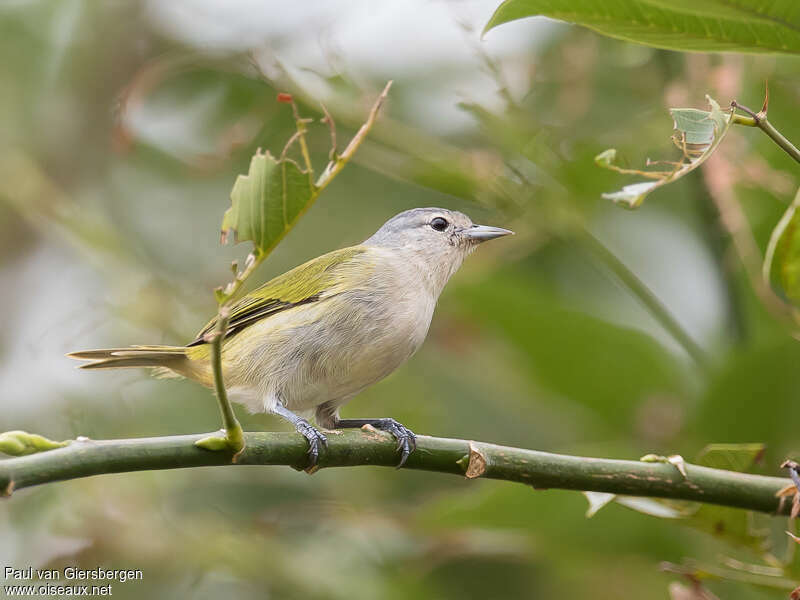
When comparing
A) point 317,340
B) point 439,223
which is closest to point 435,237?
point 439,223

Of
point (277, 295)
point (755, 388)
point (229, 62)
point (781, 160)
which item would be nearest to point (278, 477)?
point (277, 295)

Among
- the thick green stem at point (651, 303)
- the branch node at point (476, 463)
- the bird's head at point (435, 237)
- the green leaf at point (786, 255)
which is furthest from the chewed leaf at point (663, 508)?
the bird's head at point (435, 237)

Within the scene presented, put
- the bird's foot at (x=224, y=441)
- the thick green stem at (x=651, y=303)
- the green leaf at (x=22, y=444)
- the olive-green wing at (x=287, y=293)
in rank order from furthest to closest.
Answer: the olive-green wing at (x=287, y=293) < the thick green stem at (x=651, y=303) < the bird's foot at (x=224, y=441) < the green leaf at (x=22, y=444)

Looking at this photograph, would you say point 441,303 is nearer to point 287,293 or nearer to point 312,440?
point 287,293

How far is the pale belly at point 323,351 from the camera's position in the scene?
2.53 meters

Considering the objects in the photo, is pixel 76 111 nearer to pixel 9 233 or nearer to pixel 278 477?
pixel 9 233

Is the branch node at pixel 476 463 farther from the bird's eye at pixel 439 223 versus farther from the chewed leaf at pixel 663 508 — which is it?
the bird's eye at pixel 439 223

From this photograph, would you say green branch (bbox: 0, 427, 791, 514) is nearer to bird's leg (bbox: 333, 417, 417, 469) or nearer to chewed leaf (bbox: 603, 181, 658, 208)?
bird's leg (bbox: 333, 417, 417, 469)

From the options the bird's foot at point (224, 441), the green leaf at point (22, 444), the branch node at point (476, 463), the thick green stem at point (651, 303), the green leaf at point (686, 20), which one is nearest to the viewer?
the green leaf at point (22, 444)

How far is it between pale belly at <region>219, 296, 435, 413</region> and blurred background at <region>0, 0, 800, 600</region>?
0.28 meters

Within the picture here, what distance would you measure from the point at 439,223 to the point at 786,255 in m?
1.66

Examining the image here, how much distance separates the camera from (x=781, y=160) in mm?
2447

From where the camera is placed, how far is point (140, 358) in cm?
274

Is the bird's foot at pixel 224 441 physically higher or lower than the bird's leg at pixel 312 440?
higher
